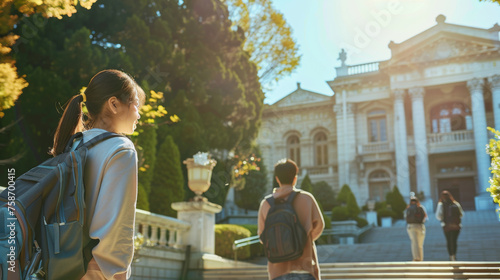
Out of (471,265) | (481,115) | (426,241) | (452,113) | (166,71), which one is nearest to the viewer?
(471,265)

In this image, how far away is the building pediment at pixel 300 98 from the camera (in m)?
35.3

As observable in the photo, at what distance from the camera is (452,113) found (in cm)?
3086

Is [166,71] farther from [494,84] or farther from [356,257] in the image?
[494,84]

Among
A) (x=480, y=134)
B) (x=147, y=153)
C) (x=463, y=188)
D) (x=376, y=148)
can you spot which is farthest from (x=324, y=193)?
(x=147, y=153)

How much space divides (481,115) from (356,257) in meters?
17.0

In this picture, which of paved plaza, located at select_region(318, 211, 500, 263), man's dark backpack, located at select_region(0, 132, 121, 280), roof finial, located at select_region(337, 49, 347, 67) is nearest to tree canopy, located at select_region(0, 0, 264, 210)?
paved plaza, located at select_region(318, 211, 500, 263)

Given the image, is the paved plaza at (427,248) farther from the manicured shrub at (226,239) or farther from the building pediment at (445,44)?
the building pediment at (445,44)

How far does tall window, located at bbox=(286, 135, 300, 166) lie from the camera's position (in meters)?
36.2

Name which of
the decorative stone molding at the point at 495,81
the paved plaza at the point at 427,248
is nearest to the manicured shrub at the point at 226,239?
the paved plaza at the point at 427,248

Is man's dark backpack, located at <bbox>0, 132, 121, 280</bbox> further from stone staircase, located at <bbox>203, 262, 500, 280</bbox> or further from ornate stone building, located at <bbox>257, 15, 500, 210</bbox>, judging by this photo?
ornate stone building, located at <bbox>257, 15, 500, 210</bbox>

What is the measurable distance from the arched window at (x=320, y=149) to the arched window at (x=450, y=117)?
7.75 m

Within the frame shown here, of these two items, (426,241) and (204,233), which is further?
(426,241)

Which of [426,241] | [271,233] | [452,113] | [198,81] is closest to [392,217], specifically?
[426,241]

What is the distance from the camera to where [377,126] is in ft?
108
